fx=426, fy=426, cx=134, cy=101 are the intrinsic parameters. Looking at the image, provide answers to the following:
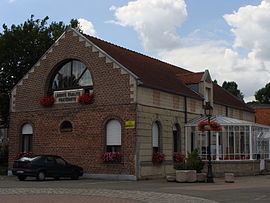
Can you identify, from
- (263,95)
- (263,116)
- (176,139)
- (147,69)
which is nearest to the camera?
(176,139)

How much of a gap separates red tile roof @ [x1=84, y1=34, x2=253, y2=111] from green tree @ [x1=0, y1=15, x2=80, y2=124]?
8187 mm

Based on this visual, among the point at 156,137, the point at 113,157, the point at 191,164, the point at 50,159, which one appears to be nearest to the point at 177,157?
the point at 156,137

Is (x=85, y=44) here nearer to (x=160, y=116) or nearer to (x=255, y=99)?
(x=160, y=116)

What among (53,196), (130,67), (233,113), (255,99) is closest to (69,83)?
(130,67)

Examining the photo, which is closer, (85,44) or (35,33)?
(85,44)

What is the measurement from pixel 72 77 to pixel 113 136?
204 inches

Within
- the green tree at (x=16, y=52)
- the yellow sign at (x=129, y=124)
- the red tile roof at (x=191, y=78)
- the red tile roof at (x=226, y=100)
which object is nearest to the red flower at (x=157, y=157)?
the yellow sign at (x=129, y=124)

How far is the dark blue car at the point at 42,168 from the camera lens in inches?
878

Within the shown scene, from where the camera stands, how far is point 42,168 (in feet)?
74.2

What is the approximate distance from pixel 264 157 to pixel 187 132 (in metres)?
6.51

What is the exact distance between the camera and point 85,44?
86.8ft

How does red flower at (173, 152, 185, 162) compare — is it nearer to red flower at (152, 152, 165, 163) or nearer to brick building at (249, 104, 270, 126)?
red flower at (152, 152, 165, 163)

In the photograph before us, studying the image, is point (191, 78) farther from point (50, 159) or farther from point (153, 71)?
point (50, 159)

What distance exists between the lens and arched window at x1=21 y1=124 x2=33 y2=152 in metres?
28.7
